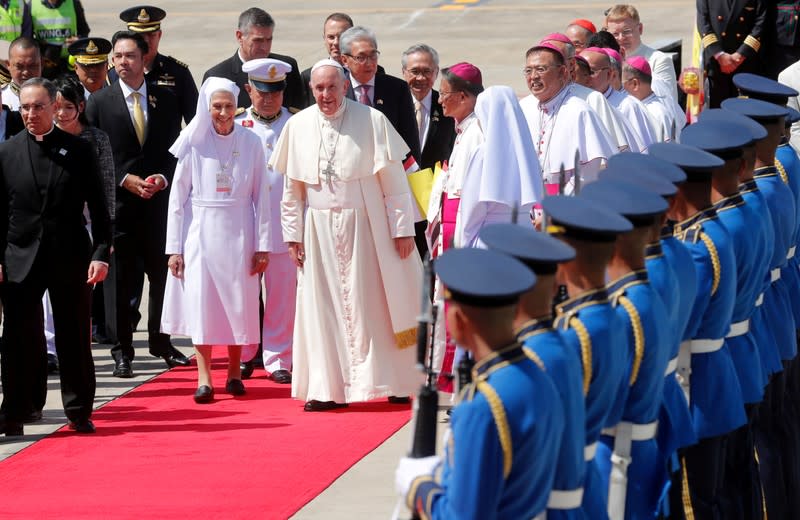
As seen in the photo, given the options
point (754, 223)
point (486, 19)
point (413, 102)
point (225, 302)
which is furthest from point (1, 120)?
point (486, 19)

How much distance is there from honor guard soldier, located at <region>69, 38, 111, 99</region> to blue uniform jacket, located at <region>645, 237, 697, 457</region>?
628 centimetres

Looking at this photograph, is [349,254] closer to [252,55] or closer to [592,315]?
[252,55]

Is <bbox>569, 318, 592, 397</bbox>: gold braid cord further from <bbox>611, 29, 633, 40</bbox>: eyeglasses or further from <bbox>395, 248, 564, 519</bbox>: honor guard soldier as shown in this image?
<bbox>611, 29, 633, 40</bbox>: eyeglasses

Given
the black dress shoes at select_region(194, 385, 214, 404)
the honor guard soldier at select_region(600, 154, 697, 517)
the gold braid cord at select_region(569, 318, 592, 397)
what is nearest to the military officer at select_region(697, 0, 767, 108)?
the black dress shoes at select_region(194, 385, 214, 404)

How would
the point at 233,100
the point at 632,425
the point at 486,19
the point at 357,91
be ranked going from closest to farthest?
the point at 632,425 < the point at 233,100 < the point at 357,91 < the point at 486,19

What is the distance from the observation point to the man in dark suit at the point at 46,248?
27.5 ft

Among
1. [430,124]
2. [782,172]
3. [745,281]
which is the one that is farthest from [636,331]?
[430,124]

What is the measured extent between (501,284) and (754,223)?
233 cm

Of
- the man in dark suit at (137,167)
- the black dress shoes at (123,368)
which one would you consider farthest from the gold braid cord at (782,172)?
the black dress shoes at (123,368)

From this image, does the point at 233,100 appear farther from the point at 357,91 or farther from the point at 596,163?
the point at 596,163

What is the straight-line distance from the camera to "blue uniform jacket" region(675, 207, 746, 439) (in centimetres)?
556

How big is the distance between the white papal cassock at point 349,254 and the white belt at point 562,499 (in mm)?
4831

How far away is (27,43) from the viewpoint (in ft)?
34.4

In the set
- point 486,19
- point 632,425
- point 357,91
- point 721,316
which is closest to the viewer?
point 632,425
